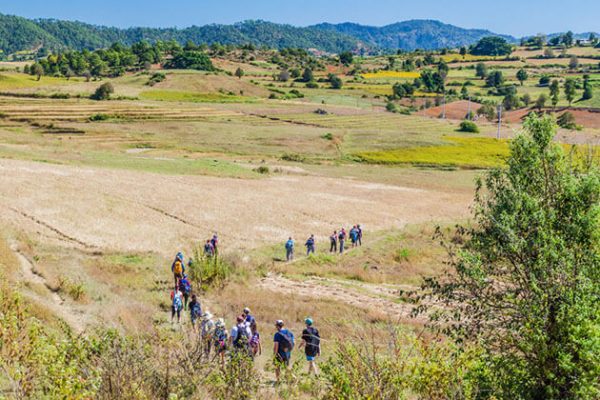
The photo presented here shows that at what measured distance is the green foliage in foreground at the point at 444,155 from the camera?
75938mm

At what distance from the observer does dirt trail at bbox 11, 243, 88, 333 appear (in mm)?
15912

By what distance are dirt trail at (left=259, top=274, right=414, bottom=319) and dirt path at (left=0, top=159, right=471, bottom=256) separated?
301 inches

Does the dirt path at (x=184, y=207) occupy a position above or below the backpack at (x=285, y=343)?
below

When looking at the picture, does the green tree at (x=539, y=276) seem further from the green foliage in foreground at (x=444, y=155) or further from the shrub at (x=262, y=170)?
the green foliage in foreground at (x=444, y=155)

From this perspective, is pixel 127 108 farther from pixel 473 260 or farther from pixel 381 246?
pixel 473 260

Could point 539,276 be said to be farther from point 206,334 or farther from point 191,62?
point 191,62

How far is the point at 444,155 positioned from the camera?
79.9 metres

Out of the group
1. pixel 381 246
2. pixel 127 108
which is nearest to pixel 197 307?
pixel 381 246

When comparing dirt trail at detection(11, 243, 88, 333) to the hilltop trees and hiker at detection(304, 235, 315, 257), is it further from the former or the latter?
the hilltop trees

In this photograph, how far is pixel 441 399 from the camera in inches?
412

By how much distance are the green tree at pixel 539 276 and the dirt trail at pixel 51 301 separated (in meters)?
9.92

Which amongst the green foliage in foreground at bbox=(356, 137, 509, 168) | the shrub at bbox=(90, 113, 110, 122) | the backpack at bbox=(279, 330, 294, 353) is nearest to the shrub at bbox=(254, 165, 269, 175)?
the green foliage in foreground at bbox=(356, 137, 509, 168)

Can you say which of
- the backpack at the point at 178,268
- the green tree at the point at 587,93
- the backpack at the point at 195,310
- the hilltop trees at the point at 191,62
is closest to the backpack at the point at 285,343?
the backpack at the point at 195,310

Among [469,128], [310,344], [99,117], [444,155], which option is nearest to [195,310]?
[310,344]
